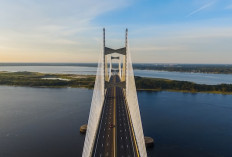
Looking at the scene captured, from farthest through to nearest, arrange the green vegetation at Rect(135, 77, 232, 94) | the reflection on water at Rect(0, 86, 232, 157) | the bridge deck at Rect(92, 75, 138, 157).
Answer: the green vegetation at Rect(135, 77, 232, 94) → the reflection on water at Rect(0, 86, 232, 157) → the bridge deck at Rect(92, 75, 138, 157)

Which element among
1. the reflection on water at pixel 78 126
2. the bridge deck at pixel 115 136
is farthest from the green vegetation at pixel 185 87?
the bridge deck at pixel 115 136

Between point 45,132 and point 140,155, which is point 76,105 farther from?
point 140,155

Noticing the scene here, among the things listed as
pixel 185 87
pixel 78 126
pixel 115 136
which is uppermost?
pixel 185 87

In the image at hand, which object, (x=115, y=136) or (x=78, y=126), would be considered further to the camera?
(x=78, y=126)

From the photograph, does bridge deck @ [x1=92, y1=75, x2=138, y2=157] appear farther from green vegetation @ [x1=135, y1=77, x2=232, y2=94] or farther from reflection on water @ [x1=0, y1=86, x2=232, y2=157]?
green vegetation @ [x1=135, y1=77, x2=232, y2=94]

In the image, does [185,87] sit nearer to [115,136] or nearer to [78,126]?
[78,126]

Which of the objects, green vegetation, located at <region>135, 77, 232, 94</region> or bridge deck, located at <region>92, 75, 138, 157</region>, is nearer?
bridge deck, located at <region>92, 75, 138, 157</region>

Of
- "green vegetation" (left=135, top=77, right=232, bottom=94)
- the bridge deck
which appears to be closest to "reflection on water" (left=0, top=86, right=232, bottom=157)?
the bridge deck

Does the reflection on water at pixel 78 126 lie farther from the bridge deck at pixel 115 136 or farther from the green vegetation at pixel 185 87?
the green vegetation at pixel 185 87

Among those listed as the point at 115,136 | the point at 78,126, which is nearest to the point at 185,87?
the point at 78,126

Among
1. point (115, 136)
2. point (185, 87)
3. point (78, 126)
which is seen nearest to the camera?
point (115, 136)
